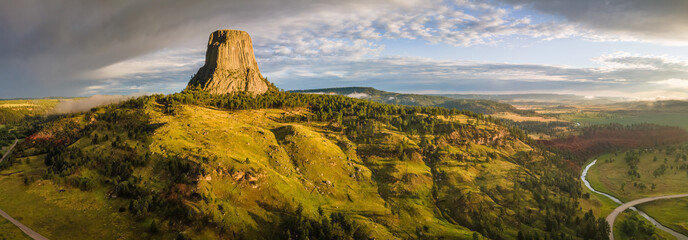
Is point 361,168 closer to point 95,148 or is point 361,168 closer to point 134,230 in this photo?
point 134,230

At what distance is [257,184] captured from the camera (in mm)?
107312

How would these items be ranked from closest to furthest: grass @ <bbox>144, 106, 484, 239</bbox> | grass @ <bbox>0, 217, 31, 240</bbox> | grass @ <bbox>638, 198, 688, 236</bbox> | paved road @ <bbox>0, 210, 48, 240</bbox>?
grass @ <bbox>0, 217, 31, 240</bbox> < paved road @ <bbox>0, 210, 48, 240</bbox> < grass @ <bbox>144, 106, 484, 239</bbox> < grass @ <bbox>638, 198, 688, 236</bbox>

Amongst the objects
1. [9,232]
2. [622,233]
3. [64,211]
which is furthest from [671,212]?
[9,232]

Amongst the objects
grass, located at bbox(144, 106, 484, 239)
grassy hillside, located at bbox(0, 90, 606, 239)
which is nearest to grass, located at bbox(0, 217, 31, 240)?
grassy hillside, located at bbox(0, 90, 606, 239)

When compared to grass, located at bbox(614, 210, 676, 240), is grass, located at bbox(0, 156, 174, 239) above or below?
above

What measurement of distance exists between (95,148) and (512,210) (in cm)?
20065

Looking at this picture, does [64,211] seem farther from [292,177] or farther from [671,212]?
[671,212]

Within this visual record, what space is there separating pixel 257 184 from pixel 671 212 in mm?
256444

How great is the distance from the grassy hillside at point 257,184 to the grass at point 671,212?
1689 inches

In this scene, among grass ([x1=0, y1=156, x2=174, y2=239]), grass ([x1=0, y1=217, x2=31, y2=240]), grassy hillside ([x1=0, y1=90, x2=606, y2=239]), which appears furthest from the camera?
grassy hillside ([x1=0, y1=90, x2=606, y2=239])

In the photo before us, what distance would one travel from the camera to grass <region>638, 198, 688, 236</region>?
16469cm

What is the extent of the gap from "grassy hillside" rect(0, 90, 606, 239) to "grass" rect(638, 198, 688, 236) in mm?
42892

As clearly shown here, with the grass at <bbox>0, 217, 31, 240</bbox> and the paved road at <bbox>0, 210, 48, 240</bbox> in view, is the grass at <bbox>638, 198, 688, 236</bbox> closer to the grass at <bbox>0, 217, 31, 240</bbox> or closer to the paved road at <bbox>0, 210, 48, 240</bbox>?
the paved road at <bbox>0, 210, 48, 240</bbox>

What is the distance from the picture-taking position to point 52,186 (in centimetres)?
8931
